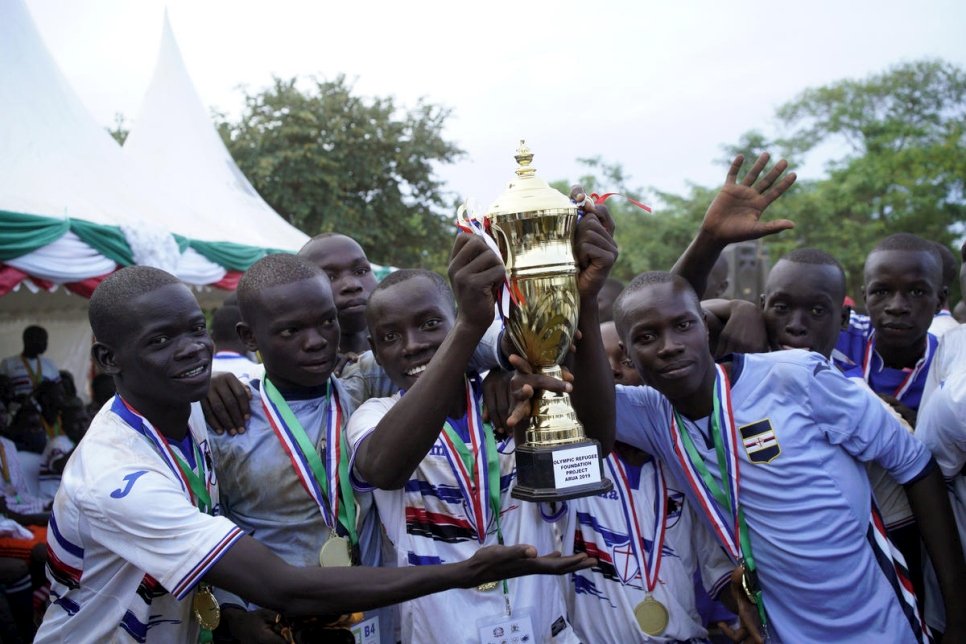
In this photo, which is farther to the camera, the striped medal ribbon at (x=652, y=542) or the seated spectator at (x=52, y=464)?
the seated spectator at (x=52, y=464)

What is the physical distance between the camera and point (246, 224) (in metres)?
11.6

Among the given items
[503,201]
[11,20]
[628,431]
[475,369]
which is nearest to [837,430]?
[628,431]

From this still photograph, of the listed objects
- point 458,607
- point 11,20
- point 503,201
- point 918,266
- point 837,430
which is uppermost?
point 11,20

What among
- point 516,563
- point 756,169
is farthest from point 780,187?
point 516,563

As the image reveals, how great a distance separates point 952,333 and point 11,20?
947 cm

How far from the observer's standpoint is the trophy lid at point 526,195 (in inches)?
77.6

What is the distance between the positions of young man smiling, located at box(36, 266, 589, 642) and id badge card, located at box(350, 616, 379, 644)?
1.28 ft

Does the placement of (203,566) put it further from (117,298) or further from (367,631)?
(117,298)

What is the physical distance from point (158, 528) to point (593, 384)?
1.26m

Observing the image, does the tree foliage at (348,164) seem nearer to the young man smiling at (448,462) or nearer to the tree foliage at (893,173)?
the tree foliage at (893,173)

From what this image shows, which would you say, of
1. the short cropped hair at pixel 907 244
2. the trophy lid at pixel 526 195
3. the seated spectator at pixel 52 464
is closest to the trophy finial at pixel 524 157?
the trophy lid at pixel 526 195

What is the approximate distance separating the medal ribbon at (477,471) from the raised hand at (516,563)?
1.47 feet

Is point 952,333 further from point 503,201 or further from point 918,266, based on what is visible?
point 503,201

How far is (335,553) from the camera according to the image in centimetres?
235
